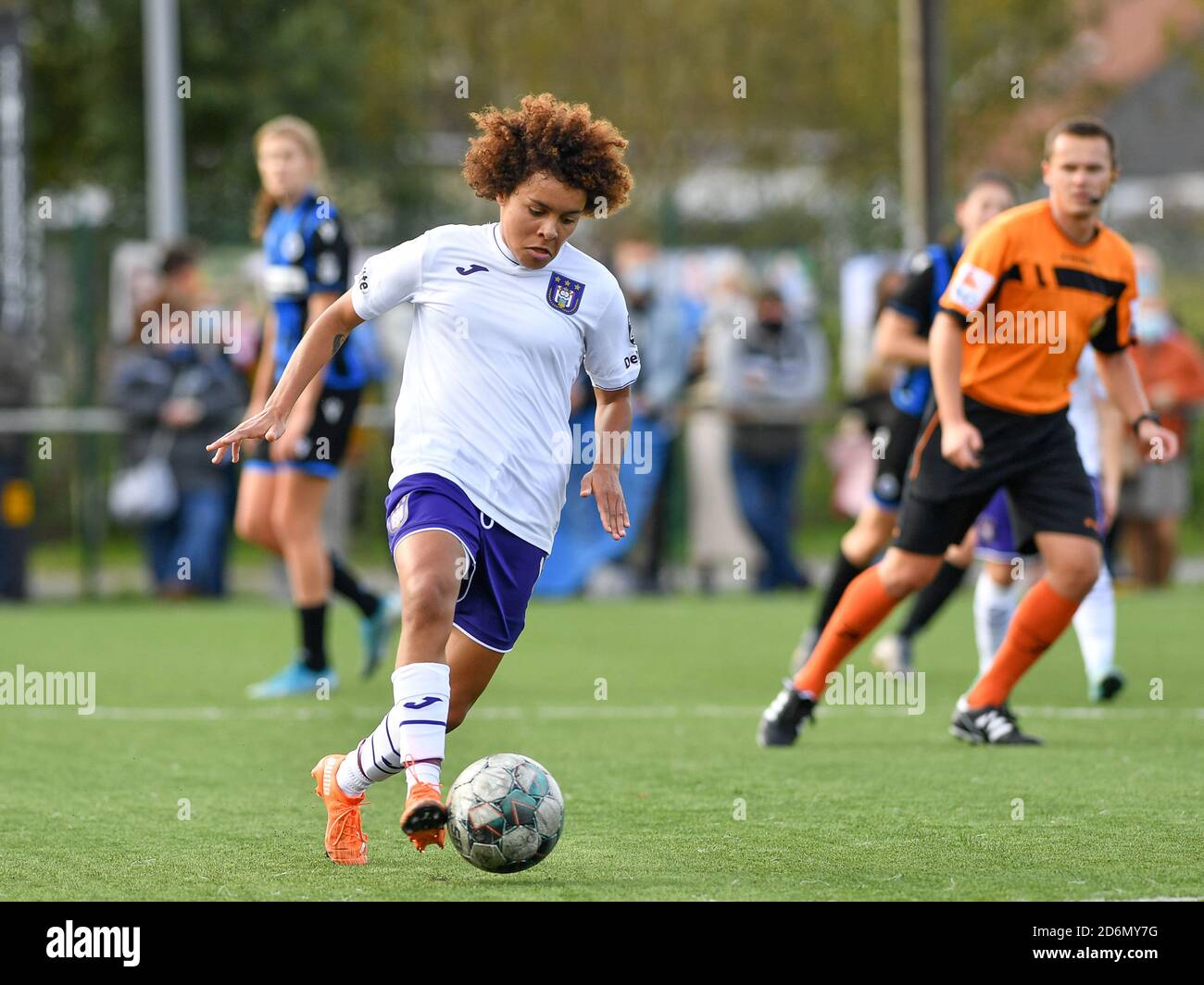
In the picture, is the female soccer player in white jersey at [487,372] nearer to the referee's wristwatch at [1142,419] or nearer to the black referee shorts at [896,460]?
the referee's wristwatch at [1142,419]

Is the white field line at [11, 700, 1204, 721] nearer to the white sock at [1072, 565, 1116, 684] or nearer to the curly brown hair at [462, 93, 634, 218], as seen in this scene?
the white sock at [1072, 565, 1116, 684]

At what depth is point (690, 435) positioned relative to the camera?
17.4 m

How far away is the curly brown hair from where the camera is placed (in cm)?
587

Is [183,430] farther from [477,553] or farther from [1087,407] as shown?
[477,553]

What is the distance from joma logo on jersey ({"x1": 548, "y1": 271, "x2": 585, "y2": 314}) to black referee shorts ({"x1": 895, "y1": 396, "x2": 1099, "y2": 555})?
2293mm

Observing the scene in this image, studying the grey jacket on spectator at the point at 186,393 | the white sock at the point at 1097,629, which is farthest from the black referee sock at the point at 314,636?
the grey jacket on spectator at the point at 186,393

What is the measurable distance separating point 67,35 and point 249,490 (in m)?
15.3

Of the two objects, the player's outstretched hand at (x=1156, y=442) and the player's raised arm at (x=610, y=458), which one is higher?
the player's outstretched hand at (x=1156, y=442)

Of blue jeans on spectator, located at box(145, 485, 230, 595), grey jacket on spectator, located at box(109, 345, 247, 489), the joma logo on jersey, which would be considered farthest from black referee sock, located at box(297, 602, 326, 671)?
blue jeans on spectator, located at box(145, 485, 230, 595)

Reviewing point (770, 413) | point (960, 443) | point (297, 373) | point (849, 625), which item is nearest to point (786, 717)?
point (849, 625)

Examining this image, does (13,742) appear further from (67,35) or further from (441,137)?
(441,137)

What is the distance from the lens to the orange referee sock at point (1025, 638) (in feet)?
26.0

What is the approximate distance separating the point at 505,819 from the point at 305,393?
14.7 ft
